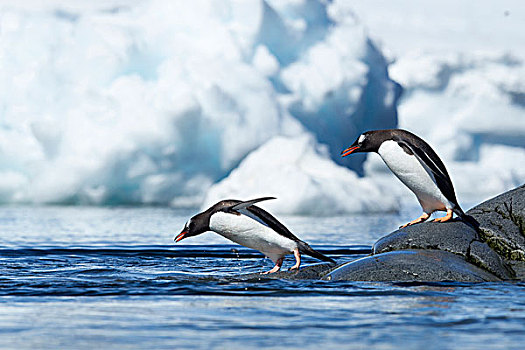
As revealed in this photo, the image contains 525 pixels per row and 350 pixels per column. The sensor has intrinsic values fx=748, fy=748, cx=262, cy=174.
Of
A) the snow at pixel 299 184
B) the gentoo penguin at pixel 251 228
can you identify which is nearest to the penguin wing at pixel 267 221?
the gentoo penguin at pixel 251 228

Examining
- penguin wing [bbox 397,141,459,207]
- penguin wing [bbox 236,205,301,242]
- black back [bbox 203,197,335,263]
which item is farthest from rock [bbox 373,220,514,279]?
penguin wing [bbox 236,205,301,242]

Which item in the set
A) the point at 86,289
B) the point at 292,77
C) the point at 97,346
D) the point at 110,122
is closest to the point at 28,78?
the point at 110,122

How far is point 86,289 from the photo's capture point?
652 centimetres

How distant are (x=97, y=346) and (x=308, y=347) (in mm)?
1161

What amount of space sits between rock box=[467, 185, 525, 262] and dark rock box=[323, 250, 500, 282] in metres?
0.88

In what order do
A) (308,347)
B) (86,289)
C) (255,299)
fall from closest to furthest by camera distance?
(308,347), (255,299), (86,289)

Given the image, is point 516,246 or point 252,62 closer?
point 516,246

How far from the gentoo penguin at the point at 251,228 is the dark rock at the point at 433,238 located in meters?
0.97

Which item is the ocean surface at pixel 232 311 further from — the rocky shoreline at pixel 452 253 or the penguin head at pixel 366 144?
the penguin head at pixel 366 144

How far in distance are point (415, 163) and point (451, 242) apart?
0.93m

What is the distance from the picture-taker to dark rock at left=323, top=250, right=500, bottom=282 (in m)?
7.02

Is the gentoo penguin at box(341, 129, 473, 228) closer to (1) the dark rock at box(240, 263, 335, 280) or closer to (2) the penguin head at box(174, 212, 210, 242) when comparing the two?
(1) the dark rock at box(240, 263, 335, 280)

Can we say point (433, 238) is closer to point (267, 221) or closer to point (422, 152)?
point (422, 152)

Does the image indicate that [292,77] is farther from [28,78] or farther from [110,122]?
[28,78]
